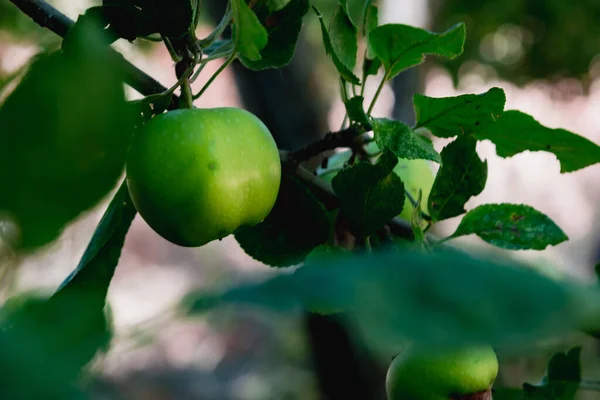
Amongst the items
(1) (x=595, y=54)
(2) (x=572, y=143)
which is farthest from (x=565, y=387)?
(1) (x=595, y=54)

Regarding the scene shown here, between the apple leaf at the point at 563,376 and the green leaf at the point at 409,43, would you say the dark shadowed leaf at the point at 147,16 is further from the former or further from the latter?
the apple leaf at the point at 563,376

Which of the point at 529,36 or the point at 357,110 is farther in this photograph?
the point at 529,36

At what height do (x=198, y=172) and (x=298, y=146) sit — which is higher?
(x=198, y=172)

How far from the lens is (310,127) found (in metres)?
1.52

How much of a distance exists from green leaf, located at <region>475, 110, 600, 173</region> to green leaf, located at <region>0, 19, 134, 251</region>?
36 centimetres

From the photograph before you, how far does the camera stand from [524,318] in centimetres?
10

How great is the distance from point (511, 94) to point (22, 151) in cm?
399

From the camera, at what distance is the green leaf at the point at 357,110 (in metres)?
0.39

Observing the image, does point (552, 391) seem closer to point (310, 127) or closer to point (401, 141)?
point (401, 141)

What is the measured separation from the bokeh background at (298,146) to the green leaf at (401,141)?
0.67 ft

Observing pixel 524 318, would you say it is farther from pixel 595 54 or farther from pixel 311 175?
pixel 595 54

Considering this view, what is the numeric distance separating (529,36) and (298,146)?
6.48ft

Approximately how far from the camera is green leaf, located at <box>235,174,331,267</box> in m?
0.45

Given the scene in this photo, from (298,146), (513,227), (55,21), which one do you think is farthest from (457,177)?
(298,146)
